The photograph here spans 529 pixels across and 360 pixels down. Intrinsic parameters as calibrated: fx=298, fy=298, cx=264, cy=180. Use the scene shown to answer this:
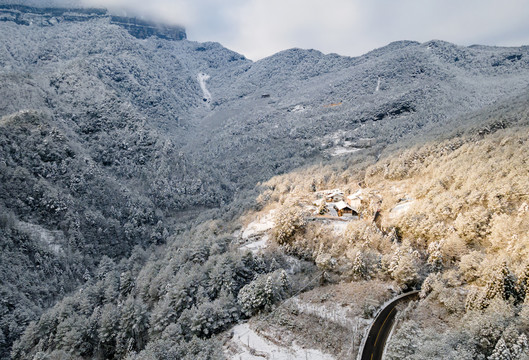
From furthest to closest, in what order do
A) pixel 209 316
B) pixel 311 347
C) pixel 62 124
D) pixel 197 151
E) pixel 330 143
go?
pixel 197 151
pixel 330 143
pixel 62 124
pixel 209 316
pixel 311 347

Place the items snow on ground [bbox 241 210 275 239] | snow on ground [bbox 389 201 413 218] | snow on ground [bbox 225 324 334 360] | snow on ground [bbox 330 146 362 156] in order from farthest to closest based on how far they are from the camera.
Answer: snow on ground [bbox 330 146 362 156]
snow on ground [bbox 241 210 275 239]
snow on ground [bbox 389 201 413 218]
snow on ground [bbox 225 324 334 360]

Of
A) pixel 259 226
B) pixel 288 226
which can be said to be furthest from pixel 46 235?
pixel 288 226

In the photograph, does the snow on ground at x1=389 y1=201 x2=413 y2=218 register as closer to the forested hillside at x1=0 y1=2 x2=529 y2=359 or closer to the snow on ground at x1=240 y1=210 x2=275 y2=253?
the forested hillside at x1=0 y1=2 x2=529 y2=359

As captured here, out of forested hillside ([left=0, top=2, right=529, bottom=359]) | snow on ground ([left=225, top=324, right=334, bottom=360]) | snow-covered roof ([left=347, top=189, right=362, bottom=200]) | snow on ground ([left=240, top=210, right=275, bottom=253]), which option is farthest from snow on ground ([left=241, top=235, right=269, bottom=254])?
snow on ground ([left=225, top=324, right=334, bottom=360])

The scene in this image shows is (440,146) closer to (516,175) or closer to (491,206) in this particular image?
(516,175)

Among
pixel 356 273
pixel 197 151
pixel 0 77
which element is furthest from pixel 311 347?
pixel 197 151

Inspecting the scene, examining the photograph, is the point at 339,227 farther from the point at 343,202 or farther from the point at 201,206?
the point at 201,206
